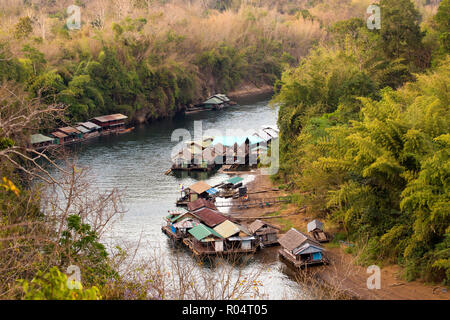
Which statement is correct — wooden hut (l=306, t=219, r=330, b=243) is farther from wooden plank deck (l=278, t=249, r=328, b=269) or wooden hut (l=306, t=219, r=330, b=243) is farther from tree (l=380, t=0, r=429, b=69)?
tree (l=380, t=0, r=429, b=69)

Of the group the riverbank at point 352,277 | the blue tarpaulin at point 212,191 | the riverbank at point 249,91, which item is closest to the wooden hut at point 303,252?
the riverbank at point 352,277

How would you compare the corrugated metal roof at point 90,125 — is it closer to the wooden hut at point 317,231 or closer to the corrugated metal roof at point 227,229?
the corrugated metal roof at point 227,229

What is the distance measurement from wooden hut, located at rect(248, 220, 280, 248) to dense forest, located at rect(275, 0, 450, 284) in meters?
1.77

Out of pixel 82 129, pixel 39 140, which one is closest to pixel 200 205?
pixel 39 140

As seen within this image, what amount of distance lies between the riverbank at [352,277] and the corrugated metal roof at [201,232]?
6.35ft

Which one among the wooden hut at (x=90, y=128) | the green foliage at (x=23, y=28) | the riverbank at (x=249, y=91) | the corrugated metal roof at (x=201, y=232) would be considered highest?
the green foliage at (x=23, y=28)

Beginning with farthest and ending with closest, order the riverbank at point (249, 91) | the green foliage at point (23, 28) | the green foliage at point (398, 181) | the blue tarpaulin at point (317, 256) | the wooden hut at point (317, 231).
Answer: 1. the riverbank at point (249, 91)
2. the green foliage at point (23, 28)
3. the wooden hut at point (317, 231)
4. the blue tarpaulin at point (317, 256)
5. the green foliage at point (398, 181)

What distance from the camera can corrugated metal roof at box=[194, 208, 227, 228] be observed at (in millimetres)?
16148

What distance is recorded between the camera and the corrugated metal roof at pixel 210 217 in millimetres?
16148

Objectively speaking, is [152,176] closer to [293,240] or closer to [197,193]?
[197,193]

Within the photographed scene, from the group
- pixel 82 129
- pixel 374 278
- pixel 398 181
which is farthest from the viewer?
pixel 82 129

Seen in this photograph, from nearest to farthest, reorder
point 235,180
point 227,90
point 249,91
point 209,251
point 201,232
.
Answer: point 209,251 < point 201,232 < point 235,180 < point 227,90 < point 249,91

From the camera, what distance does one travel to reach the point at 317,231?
15.5 metres

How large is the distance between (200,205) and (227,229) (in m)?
2.39
